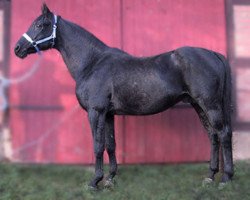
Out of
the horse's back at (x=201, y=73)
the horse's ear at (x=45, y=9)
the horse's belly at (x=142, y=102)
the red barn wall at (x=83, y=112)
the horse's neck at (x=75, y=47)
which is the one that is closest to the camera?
the horse's back at (x=201, y=73)

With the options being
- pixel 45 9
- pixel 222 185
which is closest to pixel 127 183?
pixel 222 185

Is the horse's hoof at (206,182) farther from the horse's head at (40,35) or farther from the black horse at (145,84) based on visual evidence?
the horse's head at (40,35)

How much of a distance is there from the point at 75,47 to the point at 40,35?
505mm

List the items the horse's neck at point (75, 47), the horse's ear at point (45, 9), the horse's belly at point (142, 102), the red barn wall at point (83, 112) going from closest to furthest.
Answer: the horse's belly at point (142, 102)
the horse's ear at point (45, 9)
the horse's neck at point (75, 47)
the red barn wall at point (83, 112)

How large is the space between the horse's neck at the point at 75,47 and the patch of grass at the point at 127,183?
1.54 meters

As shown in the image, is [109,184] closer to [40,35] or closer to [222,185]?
[222,185]

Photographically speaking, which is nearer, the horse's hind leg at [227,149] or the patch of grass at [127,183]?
the patch of grass at [127,183]

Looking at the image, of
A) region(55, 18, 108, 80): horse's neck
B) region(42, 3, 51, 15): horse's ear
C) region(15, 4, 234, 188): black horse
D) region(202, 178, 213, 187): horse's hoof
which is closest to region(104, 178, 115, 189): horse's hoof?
region(15, 4, 234, 188): black horse

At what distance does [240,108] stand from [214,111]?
1636mm

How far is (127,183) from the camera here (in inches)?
192

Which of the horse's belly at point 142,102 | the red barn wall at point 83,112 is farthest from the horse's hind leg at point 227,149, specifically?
the red barn wall at point 83,112

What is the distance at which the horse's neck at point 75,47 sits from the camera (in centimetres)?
486

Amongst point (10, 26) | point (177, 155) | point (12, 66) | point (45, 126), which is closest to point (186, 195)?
point (177, 155)

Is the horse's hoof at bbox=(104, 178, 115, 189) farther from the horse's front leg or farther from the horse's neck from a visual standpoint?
the horse's neck
